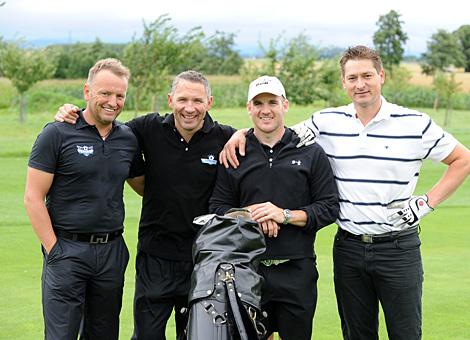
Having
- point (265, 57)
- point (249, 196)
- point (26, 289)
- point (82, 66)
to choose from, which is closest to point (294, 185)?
point (249, 196)

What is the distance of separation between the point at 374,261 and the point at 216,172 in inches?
48.3

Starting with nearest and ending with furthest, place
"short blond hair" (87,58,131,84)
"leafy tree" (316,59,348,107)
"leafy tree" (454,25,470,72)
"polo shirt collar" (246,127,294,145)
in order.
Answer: "polo shirt collar" (246,127,294,145) < "short blond hair" (87,58,131,84) < "leafy tree" (316,59,348,107) < "leafy tree" (454,25,470,72)

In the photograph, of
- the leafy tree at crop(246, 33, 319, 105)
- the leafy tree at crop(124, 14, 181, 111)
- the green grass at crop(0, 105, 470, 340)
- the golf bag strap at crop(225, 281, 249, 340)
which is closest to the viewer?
the golf bag strap at crop(225, 281, 249, 340)

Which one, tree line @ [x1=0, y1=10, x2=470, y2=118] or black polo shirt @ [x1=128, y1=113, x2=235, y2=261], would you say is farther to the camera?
A: tree line @ [x1=0, y1=10, x2=470, y2=118]

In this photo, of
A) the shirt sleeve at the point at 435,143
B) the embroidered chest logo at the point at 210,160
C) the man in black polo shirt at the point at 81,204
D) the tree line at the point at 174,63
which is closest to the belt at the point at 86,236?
the man in black polo shirt at the point at 81,204

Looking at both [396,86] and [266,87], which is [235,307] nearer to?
[266,87]

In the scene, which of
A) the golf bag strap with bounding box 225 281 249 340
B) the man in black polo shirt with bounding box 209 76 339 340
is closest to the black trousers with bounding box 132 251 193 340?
the man in black polo shirt with bounding box 209 76 339 340

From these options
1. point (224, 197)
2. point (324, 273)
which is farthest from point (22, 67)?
Result: point (224, 197)

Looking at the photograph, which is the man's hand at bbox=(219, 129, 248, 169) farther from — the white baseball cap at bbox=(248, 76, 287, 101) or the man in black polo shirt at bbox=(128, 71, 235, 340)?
the man in black polo shirt at bbox=(128, 71, 235, 340)

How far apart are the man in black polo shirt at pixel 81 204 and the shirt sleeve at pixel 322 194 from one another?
1242 mm

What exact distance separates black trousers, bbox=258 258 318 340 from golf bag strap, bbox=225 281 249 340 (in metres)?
0.85

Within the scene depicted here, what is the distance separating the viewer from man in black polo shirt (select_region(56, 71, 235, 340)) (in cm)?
567

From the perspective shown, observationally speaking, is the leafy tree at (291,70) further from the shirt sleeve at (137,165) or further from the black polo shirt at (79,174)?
the black polo shirt at (79,174)

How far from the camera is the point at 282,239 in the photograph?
513 centimetres
